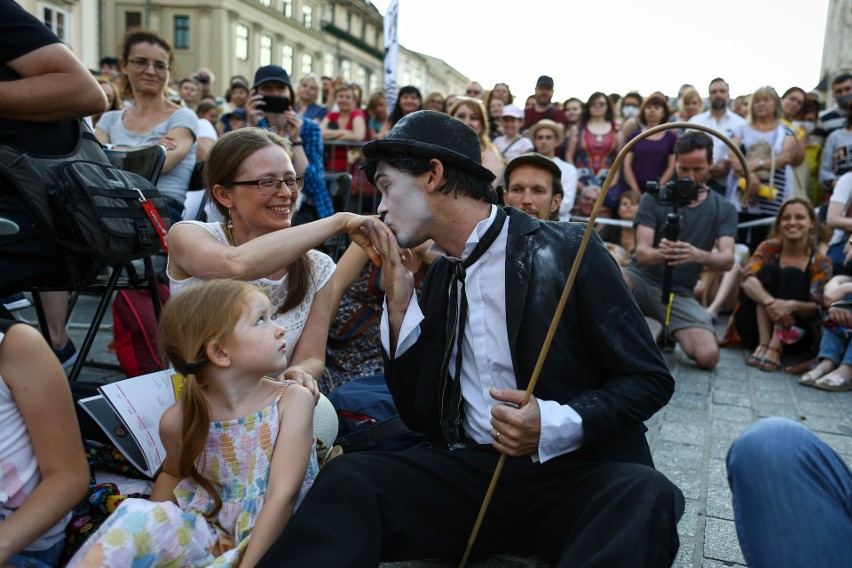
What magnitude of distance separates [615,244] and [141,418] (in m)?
6.81

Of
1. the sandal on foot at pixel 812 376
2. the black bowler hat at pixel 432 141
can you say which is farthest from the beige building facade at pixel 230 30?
the black bowler hat at pixel 432 141

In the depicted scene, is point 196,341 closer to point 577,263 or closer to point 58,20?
point 577,263

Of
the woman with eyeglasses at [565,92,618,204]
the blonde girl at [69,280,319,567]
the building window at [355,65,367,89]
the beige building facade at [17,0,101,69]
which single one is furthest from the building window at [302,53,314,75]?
the blonde girl at [69,280,319,567]

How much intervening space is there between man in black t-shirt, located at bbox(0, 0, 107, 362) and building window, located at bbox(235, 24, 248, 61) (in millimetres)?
41250

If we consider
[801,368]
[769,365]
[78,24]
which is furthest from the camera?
[78,24]

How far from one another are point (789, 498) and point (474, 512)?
3.02 feet

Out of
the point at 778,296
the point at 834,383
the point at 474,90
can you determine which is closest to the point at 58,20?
the point at 474,90

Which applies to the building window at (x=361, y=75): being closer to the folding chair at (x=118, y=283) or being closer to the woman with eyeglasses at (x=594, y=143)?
the woman with eyeglasses at (x=594, y=143)

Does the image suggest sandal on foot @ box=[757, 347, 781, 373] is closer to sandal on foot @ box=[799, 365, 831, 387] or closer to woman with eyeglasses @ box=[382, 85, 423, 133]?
sandal on foot @ box=[799, 365, 831, 387]

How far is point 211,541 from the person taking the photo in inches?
85.0

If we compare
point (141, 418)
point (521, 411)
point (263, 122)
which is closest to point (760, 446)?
point (521, 411)

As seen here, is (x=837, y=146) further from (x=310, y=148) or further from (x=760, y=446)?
(x=760, y=446)

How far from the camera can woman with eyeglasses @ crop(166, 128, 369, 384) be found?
9.51 ft

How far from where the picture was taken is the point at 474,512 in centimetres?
231
